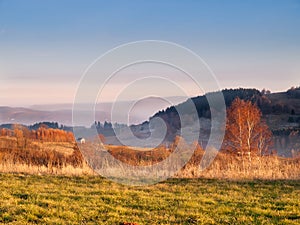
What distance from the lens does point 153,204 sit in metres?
9.55

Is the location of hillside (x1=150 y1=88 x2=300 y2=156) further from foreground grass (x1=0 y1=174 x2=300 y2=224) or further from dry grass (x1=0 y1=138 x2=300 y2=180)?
foreground grass (x1=0 y1=174 x2=300 y2=224)

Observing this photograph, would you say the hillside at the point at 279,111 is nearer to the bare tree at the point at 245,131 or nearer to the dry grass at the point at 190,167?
the bare tree at the point at 245,131

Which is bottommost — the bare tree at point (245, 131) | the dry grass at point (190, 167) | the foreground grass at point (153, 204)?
the foreground grass at point (153, 204)

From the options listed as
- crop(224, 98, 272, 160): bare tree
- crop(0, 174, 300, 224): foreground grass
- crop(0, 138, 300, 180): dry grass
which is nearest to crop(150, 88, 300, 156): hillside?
crop(224, 98, 272, 160): bare tree

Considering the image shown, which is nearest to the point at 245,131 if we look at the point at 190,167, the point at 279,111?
the point at 190,167

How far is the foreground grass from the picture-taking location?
7941 mm

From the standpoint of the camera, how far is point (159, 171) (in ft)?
55.4

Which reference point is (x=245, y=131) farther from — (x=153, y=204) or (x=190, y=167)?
(x=153, y=204)

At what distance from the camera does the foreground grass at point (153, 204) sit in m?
7.94

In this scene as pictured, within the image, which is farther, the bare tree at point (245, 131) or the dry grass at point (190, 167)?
the bare tree at point (245, 131)

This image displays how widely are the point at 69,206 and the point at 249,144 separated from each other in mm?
17086

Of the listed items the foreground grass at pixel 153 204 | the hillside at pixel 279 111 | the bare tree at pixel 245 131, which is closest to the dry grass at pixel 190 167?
the foreground grass at pixel 153 204

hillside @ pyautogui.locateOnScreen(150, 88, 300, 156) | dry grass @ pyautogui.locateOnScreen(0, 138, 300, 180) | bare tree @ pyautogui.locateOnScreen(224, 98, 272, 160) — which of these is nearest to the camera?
dry grass @ pyautogui.locateOnScreen(0, 138, 300, 180)

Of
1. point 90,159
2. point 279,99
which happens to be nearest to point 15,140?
point 90,159
